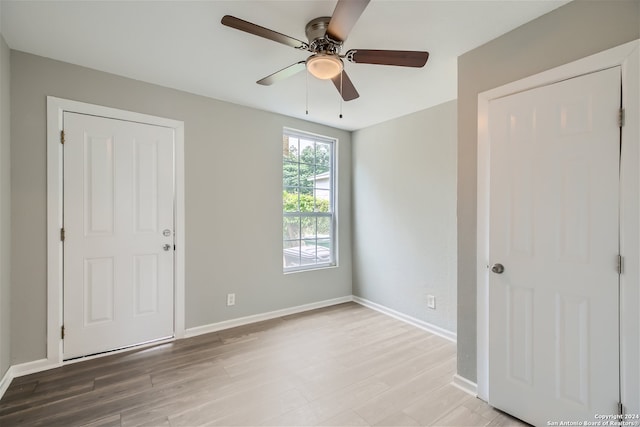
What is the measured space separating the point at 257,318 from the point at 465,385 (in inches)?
84.9

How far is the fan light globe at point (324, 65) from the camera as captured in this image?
159 cm

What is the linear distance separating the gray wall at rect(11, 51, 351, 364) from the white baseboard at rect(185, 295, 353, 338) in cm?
6

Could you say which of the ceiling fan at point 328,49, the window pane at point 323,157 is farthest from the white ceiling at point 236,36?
the window pane at point 323,157

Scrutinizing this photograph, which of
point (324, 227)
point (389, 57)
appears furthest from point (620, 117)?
point (324, 227)

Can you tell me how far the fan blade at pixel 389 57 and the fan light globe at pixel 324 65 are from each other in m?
0.11

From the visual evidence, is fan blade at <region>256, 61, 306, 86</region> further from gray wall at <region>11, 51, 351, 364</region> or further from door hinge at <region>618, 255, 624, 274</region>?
door hinge at <region>618, 255, 624, 274</region>

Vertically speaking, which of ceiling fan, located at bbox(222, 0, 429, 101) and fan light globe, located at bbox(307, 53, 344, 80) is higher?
ceiling fan, located at bbox(222, 0, 429, 101)

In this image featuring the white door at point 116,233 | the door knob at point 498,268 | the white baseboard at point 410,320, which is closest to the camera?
the door knob at point 498,268

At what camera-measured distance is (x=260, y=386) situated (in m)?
2.07

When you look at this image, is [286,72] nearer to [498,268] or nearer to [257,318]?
[498,268]

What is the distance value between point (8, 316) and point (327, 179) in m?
3.31

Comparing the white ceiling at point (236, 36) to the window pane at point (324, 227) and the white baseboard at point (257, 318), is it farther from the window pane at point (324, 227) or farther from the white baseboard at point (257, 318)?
the white baseboard at point (257, 318)

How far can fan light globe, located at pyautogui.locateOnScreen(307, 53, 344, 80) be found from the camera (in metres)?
1.59

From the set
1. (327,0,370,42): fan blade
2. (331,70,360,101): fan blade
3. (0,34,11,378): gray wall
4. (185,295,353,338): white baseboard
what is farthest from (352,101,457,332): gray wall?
(0,34,11,378): gray wall
